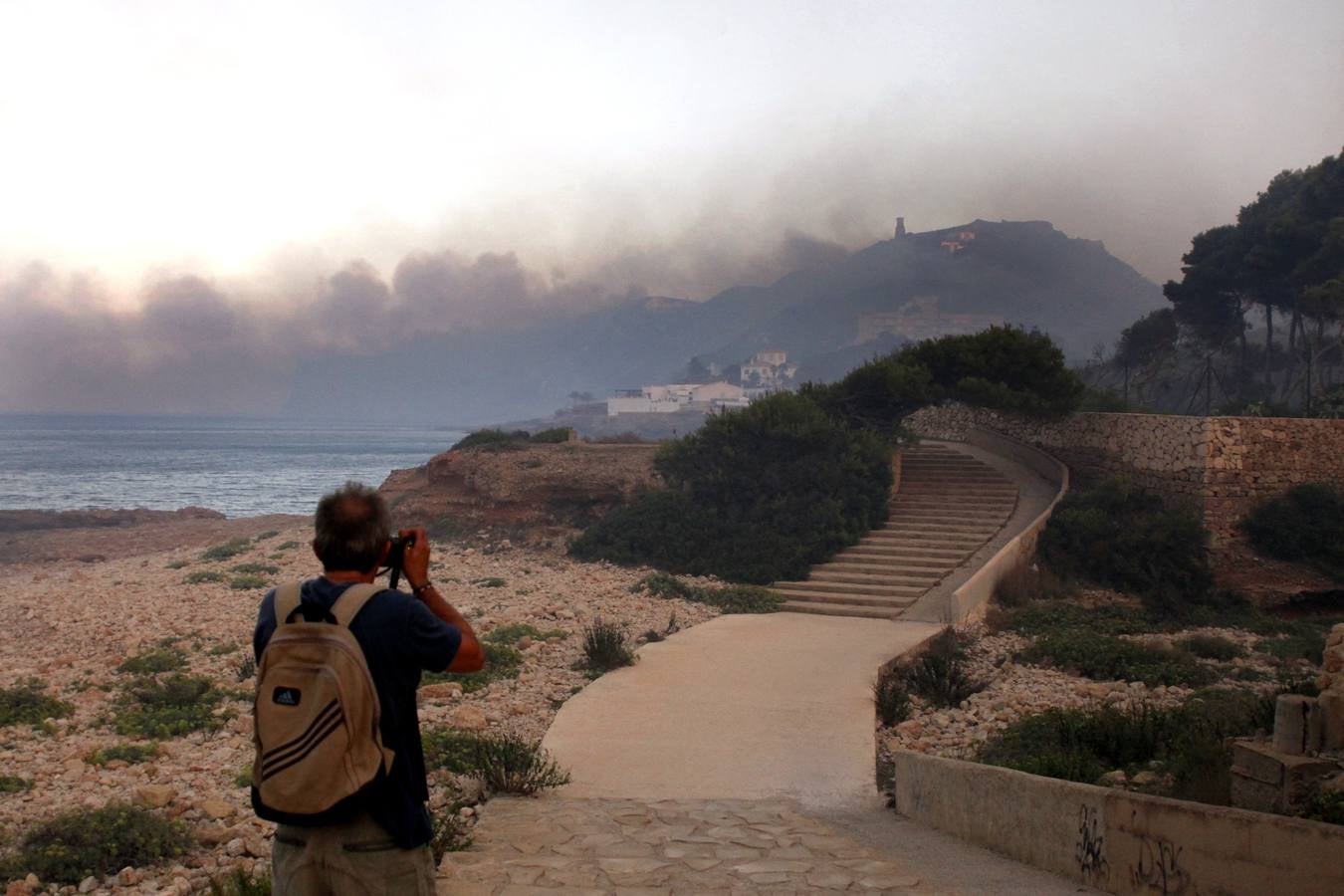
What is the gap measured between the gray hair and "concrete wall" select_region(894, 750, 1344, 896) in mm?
3375

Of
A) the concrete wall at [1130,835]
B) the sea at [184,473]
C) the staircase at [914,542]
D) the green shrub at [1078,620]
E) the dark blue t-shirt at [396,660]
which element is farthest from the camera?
the sea at [184,473]

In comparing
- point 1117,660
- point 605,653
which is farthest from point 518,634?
point 1117,660

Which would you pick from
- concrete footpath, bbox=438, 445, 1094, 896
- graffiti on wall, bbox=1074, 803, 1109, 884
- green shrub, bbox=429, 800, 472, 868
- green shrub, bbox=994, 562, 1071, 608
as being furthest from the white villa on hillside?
graffiti on wall, bbox=1074, 803, 1109, 884

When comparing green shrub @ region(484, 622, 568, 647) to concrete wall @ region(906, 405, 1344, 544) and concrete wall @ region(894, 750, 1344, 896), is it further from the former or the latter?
concrete wall @ region(906, 405, 1344, 544)

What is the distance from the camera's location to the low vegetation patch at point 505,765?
6465 millimetres

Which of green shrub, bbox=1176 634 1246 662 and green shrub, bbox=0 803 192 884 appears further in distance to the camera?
green shrub, bbox=1176 634 1246 662

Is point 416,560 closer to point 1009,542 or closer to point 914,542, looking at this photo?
point 1009,542

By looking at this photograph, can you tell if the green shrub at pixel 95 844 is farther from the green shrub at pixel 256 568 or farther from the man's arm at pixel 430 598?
the green shrub at pixel 256 568

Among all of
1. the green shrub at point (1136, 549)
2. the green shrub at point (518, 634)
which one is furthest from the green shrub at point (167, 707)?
the green shrub at point (1136, 549)

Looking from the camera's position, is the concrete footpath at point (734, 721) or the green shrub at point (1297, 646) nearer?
the concrete footpath at point (734, 721)

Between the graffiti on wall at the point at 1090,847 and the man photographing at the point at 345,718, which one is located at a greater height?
the man photographing at the point at 345,718

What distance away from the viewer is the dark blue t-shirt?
278 cm

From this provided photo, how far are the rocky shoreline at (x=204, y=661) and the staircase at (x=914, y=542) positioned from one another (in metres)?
2.21

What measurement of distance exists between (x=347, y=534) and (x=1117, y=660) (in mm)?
10500
